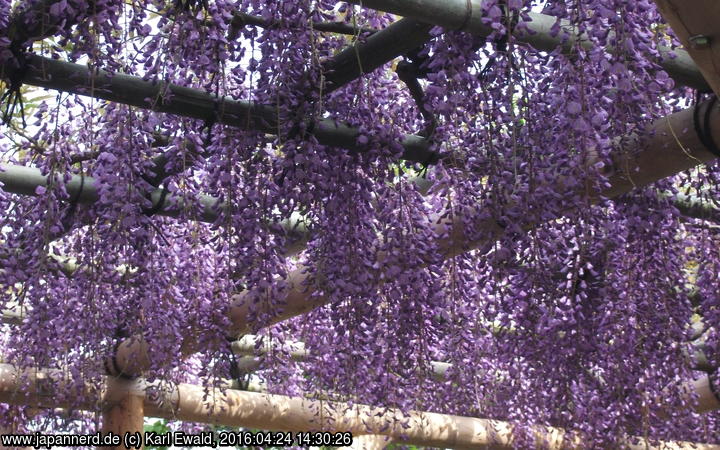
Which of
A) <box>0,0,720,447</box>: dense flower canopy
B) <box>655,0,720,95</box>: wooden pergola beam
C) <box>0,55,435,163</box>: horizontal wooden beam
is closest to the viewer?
<box>655,0,720,95</box>: wooden pergola beam

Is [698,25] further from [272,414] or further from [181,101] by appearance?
[272,414]

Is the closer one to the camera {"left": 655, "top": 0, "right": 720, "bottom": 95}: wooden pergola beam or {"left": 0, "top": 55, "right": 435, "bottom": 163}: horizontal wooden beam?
{"left": 655, "top": 0, "right": 720, "bottom": 95}: wooden pergola beam

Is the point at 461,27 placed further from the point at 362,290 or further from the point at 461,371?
the point at 461,371

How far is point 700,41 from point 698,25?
0.11 feet

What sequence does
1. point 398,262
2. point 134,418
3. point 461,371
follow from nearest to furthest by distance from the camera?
point 398,262 < point 461,371 < point 134,418

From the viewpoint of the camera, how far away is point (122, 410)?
16.5 feet

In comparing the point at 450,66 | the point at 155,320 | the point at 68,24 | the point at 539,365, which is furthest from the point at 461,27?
the point at 155,320

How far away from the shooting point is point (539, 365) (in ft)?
11.3

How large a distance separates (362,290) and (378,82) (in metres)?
0.69

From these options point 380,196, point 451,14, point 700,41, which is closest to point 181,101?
point 380,196

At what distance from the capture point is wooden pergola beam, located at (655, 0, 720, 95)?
1.90 meters

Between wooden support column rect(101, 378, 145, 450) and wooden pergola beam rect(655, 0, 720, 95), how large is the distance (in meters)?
3.82

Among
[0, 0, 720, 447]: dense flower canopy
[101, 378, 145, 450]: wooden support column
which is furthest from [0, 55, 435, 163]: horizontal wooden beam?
[101, 378, 145, 450]: wooden support column

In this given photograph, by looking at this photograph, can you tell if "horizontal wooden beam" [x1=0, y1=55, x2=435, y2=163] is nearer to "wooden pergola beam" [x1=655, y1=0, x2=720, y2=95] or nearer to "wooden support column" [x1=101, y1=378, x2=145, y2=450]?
"wooden pergola beam" [x1=655, y1=0, x2=720, y2=95]
